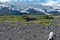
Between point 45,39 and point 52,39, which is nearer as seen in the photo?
point 52,39

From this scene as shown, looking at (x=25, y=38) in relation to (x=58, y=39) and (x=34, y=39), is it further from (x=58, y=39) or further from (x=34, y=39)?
(x=58, y=39)

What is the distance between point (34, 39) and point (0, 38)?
168 inches

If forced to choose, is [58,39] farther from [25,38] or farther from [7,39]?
[7,39]

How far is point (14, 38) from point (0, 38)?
5.87 ft

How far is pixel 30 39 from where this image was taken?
3173 centimetres

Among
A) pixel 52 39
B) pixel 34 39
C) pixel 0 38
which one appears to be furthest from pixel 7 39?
pixel 52 39

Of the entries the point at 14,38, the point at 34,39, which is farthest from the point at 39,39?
the point at 14,38

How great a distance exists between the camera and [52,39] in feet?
94.6

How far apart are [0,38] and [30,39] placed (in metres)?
3.76

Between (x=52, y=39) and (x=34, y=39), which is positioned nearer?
(x=52, y=39)

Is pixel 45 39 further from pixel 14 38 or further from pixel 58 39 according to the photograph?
pixel 14 38

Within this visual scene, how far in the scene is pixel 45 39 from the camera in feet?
103

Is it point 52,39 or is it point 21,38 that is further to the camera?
point 21,38

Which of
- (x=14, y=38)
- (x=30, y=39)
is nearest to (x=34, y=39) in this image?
(x=30, y=39)
